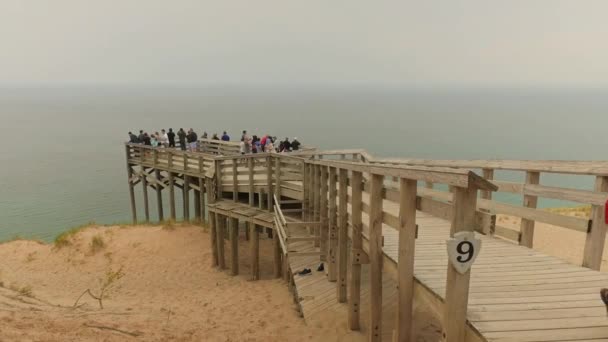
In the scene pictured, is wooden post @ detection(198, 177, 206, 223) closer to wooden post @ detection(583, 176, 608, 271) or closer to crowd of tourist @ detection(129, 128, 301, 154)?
crowd of tourist @ detection(129, 128, 301, 154)

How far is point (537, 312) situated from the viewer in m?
3.68

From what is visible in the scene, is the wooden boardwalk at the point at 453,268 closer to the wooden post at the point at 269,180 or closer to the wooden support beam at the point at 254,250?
the wooden post at the point at 269,180

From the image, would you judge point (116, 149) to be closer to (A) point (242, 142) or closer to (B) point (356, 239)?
(A) point (242, 142)

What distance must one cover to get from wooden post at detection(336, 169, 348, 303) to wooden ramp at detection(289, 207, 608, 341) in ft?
3.34

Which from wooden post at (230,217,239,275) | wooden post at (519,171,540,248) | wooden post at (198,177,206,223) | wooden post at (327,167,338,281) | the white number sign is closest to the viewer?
the white number sign

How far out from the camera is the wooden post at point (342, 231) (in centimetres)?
697

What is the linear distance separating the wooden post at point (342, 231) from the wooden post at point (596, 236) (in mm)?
3445

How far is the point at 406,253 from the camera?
4.30 meters

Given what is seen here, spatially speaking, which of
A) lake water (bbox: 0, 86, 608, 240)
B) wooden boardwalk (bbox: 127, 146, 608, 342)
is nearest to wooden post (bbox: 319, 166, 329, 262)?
wooden boardwalk (bbox: 127, 146, 608, 342)

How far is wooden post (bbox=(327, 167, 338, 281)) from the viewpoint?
7.76m

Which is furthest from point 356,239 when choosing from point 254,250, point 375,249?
point 254,250

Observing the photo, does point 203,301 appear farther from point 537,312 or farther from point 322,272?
point 537,312

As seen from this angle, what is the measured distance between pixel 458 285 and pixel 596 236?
2.67 meters

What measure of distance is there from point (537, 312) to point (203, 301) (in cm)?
796
